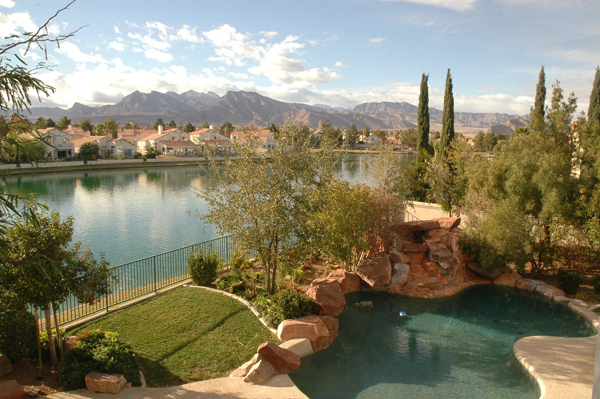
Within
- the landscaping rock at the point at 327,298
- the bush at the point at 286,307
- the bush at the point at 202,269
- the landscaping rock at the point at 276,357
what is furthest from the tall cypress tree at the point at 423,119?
the landscaping rock at the point at 276,357

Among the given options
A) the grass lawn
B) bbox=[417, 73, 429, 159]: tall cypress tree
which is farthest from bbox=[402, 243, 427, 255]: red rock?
bbox=[417, 73, 429, 159]: tall cypress tree

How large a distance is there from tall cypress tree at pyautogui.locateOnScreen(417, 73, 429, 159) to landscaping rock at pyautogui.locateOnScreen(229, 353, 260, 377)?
26.8 metres

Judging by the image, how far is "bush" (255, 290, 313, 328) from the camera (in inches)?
439

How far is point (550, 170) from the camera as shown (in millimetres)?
15211

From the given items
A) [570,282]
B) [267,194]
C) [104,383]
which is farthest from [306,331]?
[570,282]

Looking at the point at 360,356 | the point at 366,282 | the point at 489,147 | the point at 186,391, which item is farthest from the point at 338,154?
the point at 489,147

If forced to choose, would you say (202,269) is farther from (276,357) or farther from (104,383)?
(104,383)

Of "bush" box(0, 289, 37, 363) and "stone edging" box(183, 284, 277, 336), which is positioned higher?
"bush" box(0, 289, 37, 363)

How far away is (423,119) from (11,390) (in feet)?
109

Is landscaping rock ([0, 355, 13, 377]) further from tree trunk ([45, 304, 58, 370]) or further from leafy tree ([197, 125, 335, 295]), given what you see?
leafy tree ([197, 125, 335, 295])

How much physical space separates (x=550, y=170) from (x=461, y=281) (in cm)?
557

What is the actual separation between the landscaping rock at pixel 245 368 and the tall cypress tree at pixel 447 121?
23.0 m

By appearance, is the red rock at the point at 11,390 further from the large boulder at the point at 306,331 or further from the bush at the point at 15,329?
the large boulder at the point at 306,331

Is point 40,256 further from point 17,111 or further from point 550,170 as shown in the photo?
point 550,170
